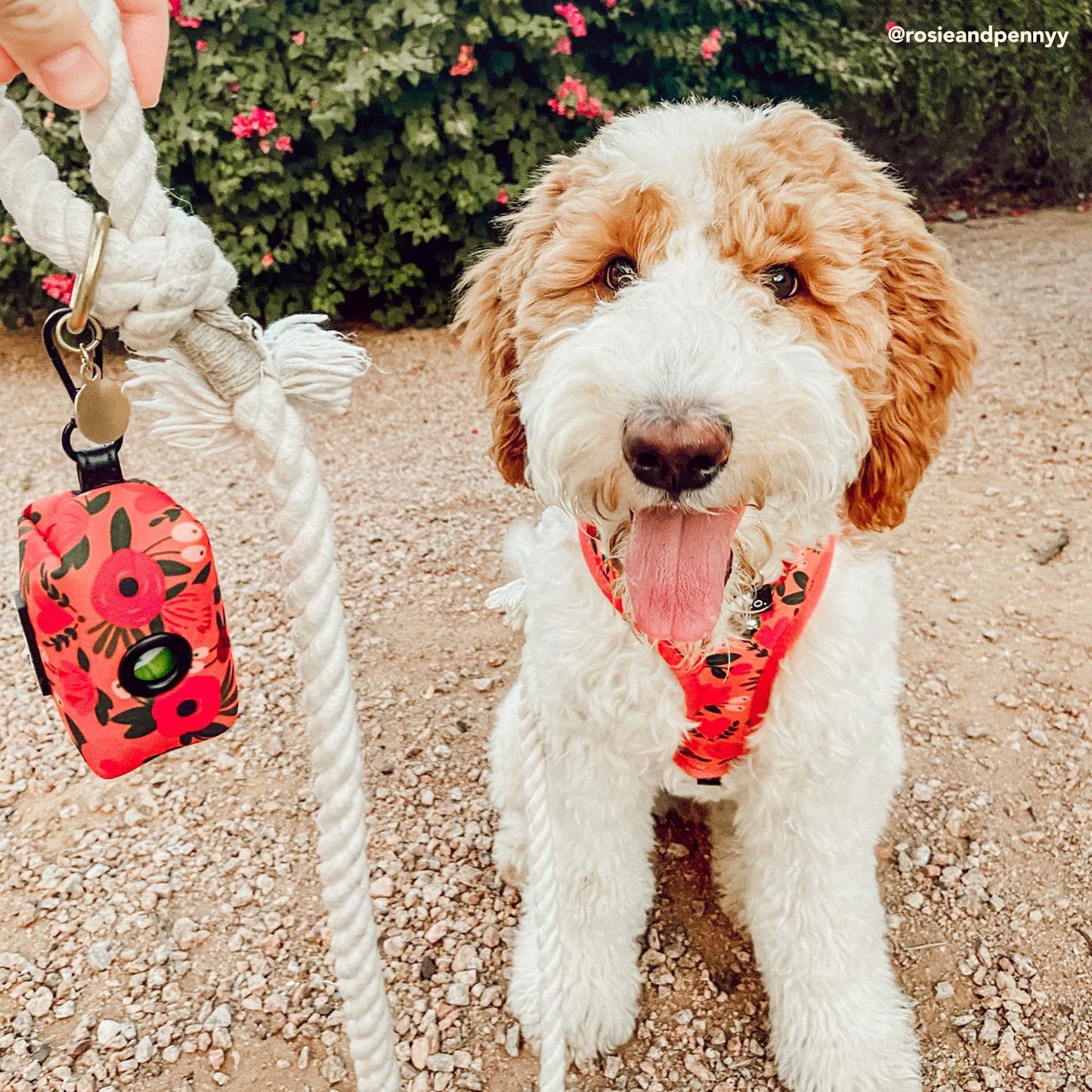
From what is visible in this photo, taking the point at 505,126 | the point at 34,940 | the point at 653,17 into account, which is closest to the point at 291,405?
the point at 34,940

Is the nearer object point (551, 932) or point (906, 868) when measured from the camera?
point (551, 932)

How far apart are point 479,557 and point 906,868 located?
2121 millimetres

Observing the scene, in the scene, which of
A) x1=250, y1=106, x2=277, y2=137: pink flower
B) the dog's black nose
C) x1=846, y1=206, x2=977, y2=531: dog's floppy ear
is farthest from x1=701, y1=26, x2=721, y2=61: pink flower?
the dog's black nose

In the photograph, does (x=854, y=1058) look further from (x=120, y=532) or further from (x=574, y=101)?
(x=574, y=101)

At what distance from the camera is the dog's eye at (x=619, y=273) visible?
1615mm

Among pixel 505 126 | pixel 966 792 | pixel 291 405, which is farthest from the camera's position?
pixel 505 126

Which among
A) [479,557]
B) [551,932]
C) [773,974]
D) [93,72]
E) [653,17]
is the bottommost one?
[479,557]

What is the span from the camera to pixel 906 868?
2.45 meters

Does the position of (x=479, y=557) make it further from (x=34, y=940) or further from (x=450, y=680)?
(x=34, y=940)

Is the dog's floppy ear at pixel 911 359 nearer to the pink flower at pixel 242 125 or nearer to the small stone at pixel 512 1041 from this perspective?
the small stone at pixel 512 1041

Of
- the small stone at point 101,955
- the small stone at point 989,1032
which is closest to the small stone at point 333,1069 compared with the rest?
the small stone at point 101,955

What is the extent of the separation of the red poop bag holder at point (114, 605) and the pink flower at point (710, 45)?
227 inches

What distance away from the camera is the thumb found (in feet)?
2.51

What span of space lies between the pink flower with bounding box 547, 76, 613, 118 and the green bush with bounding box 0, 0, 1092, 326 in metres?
0.01
